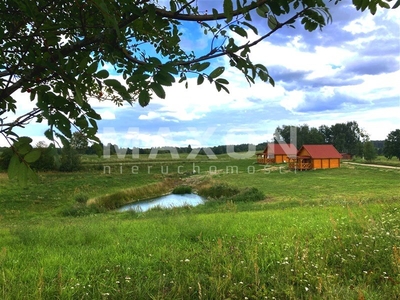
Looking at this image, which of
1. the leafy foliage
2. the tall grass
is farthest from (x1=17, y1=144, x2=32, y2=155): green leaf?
the tall grass

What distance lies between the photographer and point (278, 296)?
2.89 meters

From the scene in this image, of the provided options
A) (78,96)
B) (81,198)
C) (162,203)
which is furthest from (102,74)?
(81,198)

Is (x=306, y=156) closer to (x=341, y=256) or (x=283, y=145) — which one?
(x=283, y=145)

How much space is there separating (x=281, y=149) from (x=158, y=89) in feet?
162

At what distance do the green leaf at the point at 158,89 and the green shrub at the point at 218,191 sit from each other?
65.5 feet

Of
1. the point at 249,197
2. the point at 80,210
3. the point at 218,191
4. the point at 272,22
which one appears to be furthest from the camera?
the point at 218,191

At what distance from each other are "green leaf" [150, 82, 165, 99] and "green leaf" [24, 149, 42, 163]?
0.44 meters

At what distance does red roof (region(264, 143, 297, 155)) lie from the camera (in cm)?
4681

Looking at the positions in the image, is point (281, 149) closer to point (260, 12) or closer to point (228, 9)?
point (260, 12)

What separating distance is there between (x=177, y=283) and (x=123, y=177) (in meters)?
27.7

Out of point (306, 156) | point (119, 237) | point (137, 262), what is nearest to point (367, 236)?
point (137, 262)

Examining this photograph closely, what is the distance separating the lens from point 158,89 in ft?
3.48

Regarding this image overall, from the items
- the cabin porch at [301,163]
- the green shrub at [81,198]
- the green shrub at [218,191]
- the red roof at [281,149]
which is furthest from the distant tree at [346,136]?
the green shrub at [81,198]

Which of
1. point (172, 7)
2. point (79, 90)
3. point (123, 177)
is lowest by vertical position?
point (123, 177)
